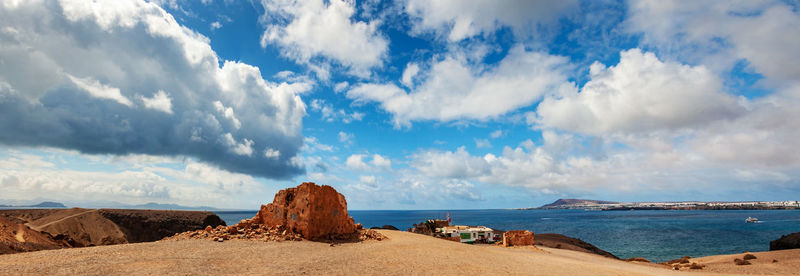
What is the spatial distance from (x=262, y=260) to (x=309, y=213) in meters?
6.27

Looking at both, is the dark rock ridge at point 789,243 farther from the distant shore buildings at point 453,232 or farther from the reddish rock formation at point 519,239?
the reddish rock formation at point 519,239

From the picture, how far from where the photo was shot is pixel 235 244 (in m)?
15.5

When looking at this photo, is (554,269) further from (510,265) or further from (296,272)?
(296,272)

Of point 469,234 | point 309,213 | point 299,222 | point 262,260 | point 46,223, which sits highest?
point 309,213

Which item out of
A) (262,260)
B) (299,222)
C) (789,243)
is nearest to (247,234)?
(299,222)

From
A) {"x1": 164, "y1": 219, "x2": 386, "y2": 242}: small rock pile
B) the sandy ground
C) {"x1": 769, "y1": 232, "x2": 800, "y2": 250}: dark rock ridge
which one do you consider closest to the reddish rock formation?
the sandy ground

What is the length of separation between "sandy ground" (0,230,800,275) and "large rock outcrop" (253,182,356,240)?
1.82m

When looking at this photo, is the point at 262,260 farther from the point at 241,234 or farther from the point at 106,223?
the point at 106,223

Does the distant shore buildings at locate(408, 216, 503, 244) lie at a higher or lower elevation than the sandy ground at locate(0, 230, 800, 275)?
lower

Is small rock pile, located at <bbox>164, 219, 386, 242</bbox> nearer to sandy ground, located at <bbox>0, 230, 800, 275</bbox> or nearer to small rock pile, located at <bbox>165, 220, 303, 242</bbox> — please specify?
small rock pile, located at <bbox>165, 220, 303, 242</bbox>

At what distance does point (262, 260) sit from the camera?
1239 cm

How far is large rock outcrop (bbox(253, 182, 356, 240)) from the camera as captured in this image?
61.8 ft

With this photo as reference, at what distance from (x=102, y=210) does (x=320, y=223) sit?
34039 millimetres

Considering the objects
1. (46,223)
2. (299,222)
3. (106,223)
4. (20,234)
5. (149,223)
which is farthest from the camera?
(149,223)
